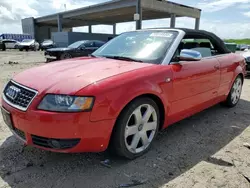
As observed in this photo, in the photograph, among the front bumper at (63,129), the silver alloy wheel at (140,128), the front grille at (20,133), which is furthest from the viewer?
the silver alloy wheel at (140,128)

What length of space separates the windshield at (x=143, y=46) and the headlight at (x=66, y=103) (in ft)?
3.70

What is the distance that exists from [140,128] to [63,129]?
37.2 inches

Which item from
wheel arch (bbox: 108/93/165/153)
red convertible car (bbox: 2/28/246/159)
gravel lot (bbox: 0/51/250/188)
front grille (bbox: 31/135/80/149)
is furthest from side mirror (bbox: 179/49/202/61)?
front grille (bbox: 31/135/80/149)

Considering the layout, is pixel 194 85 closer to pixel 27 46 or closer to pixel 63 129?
pixel 63 129

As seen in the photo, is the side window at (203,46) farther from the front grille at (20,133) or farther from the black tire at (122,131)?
the front grille at (20,133)

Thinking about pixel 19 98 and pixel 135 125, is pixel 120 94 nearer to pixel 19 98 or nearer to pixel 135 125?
pixel 135 125

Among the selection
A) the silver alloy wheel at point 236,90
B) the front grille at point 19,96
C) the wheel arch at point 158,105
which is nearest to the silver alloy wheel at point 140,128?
the wheel arch at point 158,105

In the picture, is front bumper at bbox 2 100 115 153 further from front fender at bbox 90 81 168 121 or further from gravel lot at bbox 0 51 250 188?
gravel lot at bbox 0 51 250 188

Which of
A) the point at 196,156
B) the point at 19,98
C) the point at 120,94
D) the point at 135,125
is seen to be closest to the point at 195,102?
the point at 196,156

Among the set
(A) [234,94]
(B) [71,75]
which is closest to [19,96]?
(B) [71,75]

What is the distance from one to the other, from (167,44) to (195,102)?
952mm

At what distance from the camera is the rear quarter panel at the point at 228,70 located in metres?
4.08

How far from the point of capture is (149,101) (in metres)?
2.71

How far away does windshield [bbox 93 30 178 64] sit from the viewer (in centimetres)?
308
